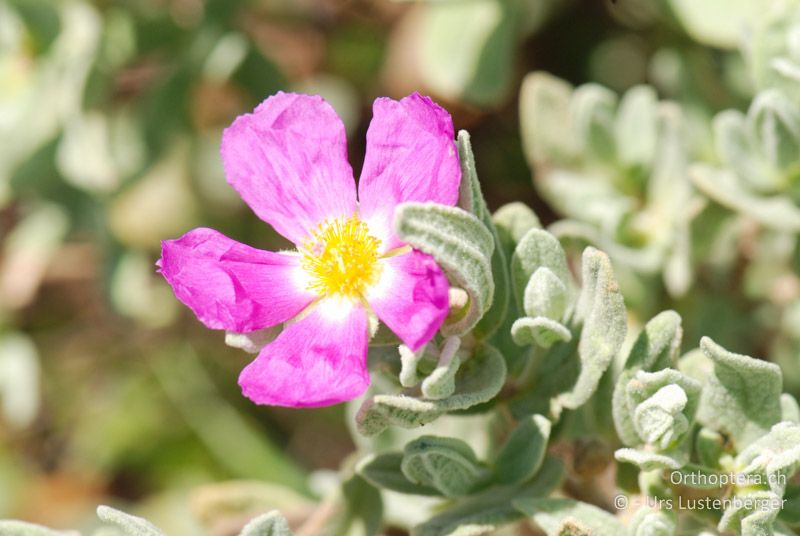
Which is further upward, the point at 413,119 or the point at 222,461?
the point at 413,119

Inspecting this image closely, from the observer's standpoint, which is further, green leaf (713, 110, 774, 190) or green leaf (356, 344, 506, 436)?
green leaf (713, 110, 774, 190)

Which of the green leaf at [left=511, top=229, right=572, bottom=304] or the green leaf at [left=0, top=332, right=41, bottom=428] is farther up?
the green leaf at [left=511, top=229, right=572, bottom=304]

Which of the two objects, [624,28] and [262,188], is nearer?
[262,188]

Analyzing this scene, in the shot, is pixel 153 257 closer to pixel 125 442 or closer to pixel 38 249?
pixel 38 249

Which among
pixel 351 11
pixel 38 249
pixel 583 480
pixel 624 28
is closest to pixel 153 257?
pixel 38 249

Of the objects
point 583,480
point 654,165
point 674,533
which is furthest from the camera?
point 654,165

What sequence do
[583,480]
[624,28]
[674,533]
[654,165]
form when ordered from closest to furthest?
[674,533], [583,480], [654,165], [624,28]

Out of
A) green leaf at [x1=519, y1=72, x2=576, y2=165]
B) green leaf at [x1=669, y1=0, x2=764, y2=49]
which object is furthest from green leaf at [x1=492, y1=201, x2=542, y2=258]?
green leaf at [x1=669, y1=0, x2=764, y2=49]

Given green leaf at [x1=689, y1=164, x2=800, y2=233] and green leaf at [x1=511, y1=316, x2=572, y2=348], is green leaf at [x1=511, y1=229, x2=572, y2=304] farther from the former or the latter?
green leaf at [x1=689, y1=164, x2=800, y2=233]
